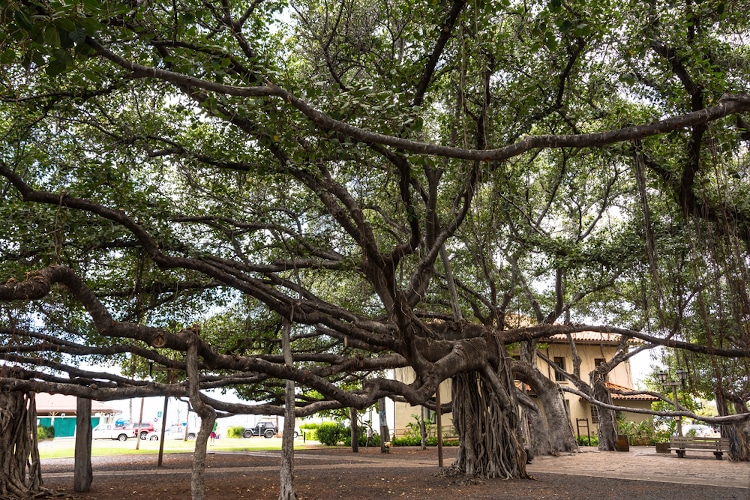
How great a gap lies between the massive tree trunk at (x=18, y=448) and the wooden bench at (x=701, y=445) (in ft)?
52.9

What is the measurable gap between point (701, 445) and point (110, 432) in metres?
37.3

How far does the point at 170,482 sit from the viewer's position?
10.1 metres

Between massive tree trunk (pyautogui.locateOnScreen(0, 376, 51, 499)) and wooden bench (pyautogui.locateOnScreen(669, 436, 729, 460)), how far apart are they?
52.9 feet

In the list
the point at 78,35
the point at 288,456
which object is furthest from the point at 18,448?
the point at 78,35

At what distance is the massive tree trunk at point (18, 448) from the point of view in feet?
25.6

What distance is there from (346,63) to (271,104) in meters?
3.34

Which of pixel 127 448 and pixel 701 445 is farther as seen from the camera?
pixel 127 448

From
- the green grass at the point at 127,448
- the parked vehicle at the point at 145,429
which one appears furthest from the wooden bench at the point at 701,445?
the parked vehicle at the point at 145,429

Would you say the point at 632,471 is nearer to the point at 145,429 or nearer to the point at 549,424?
the point at 549,424

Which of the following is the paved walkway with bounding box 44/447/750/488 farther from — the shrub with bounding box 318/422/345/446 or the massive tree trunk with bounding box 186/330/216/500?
the shrub with bounding box 318/422/345/446

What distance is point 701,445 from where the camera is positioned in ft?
50.5

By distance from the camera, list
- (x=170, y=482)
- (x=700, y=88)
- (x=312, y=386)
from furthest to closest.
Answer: (x=170, y=482)
(x=700, y=88)
(x=312, y=386)

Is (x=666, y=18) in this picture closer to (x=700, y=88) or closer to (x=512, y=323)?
(x=700, y=88)

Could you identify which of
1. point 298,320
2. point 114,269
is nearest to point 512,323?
point 298,320
